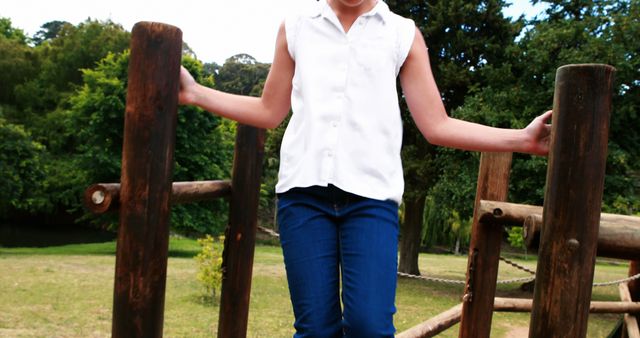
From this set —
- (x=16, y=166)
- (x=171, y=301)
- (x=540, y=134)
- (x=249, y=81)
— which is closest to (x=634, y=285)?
(x=540, y=134)

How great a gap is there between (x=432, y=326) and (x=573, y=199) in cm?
275

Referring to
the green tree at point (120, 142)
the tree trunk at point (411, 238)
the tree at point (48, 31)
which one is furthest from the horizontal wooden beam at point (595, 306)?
the tree at point (48, 31)

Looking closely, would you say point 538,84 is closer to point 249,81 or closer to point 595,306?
point 595,306

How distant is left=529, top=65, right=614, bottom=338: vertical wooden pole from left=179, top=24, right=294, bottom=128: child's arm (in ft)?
3.03

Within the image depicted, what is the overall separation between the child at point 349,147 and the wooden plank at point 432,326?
7.26 ft

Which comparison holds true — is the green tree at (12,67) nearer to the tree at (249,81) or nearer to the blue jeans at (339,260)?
the tree at (249,81)

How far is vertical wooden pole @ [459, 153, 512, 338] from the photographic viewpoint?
3.86 m

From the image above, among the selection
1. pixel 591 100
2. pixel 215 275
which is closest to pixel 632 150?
pixel 215 275

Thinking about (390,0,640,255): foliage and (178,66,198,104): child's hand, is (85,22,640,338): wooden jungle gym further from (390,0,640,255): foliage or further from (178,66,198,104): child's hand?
(390,0,640,255): foliage

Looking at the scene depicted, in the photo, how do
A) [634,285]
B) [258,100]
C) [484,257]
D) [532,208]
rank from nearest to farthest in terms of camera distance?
[258,100], [532,208], [484,257], [634,285]

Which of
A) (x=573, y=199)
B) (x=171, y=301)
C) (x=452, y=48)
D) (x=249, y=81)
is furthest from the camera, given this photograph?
(x=249, y=81)

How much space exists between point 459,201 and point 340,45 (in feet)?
39.8

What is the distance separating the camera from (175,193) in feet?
9.36

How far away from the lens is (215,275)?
11.5 m
